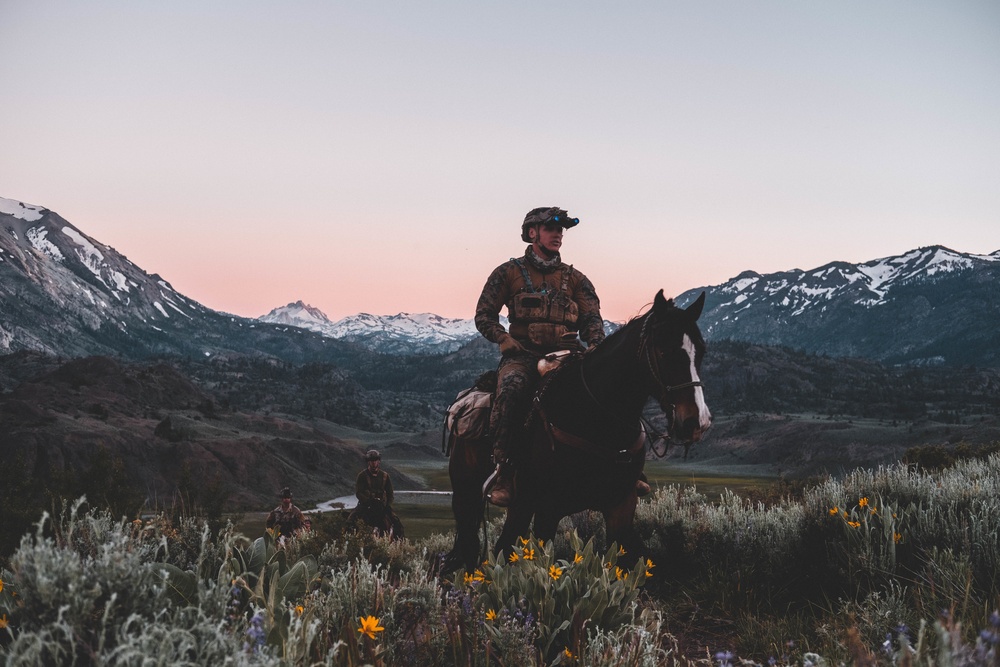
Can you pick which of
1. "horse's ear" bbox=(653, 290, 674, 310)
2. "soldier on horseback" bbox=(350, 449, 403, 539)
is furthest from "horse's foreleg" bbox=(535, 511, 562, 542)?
"soldier on horseback" bbox=(350, 449, 403, 539)

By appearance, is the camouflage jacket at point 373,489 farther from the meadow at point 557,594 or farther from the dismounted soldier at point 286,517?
the meadow at point 557,594

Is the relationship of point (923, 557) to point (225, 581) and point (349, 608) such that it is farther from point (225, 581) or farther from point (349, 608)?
point (225, 581)

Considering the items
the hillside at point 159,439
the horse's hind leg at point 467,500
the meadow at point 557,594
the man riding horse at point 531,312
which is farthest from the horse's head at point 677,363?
the hillside at point 159,439

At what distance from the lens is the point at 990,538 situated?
19.2ft

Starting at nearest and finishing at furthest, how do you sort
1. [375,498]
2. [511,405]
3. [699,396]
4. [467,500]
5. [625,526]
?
[699,396] < [625,526] < [511,405] < [467,500] < [375,498]

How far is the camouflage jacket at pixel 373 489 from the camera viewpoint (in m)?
14.4

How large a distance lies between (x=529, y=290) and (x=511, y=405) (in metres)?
1.45

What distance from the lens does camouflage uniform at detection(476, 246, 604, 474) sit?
24.6 feet

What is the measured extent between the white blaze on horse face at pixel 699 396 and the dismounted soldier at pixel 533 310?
5.77 feet

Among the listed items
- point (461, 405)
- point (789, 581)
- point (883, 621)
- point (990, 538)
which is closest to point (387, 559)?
point (461, 405)

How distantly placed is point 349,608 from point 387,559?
4.92 meters

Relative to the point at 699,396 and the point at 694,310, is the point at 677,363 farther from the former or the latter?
the point at 694,310

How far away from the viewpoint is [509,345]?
A: 748cm

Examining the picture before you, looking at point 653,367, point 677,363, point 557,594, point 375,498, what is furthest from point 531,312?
point 375,498
